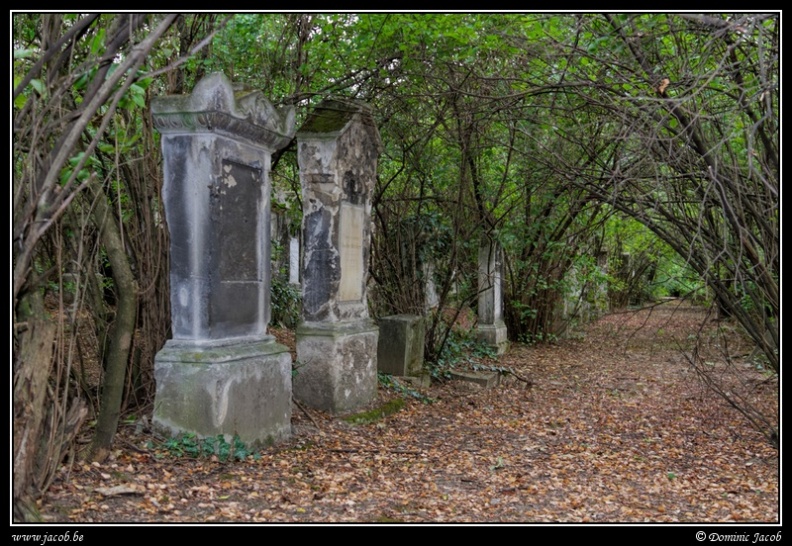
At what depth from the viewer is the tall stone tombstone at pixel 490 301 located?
36.5 ft

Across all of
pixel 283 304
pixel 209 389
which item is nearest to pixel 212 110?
pixel 209 389

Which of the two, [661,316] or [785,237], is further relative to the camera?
[661,316]

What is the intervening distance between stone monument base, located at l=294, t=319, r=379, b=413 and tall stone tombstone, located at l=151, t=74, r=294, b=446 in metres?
1.25

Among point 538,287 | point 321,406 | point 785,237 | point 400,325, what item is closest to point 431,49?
point 400,325

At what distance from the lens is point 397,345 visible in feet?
26.3

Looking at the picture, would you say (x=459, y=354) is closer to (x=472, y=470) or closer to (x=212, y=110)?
(x=472, y=470)

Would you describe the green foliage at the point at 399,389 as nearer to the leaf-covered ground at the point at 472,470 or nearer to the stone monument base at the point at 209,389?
the leaf-covered ground at the point at 472,470

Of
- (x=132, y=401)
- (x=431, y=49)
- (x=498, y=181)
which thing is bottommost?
(x=132, y=401)

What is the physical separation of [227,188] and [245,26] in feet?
8.72

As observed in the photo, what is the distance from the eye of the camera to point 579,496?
4.36 m

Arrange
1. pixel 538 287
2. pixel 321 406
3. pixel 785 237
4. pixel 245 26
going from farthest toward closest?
pixel 538 287
pixel 245 26
pixel 321 406
pixel 785 237

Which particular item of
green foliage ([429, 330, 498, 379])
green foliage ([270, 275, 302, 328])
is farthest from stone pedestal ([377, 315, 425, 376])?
green foliage ([270, 275, 302, 328])

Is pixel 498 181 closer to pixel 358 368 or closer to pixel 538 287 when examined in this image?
pixel 538 287

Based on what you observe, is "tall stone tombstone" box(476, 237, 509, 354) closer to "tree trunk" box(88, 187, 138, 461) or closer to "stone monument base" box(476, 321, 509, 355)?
"stone monument base" box(476, 321, 509, 355)
